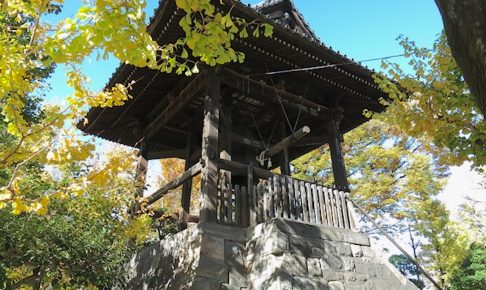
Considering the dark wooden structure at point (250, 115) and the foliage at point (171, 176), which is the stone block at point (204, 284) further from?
the foliage at point (171, 176)

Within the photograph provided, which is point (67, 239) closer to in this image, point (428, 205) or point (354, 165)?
point (354, 165)

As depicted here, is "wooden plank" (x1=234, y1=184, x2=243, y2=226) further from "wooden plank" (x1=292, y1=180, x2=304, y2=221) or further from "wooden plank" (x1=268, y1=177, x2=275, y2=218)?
"wooden plank" (x1=292, y1=180, x2=304, y2=221)

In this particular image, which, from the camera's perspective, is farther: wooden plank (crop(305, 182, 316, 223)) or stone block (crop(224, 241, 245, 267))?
wooden plank (crop(305, 182, 316, 223))

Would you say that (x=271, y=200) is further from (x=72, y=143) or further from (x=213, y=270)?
(x=72, y=143)

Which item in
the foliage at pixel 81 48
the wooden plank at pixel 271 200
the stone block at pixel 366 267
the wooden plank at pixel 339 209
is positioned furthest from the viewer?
the wooden plank at pixel 339 209

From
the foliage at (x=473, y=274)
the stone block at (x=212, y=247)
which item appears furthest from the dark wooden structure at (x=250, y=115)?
the foliage at (x=473, y=274)

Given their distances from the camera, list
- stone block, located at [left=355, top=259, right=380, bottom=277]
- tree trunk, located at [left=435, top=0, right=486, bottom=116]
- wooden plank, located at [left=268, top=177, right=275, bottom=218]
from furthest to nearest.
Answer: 1. wooden plank, located at [left=268, top=177, right=275, bottom=218]
2. stone block, located at [left=355, top=259, right=380, bottom=277]
3. tree trunk, located at [left=435, top=0, right=486, bottom=116]

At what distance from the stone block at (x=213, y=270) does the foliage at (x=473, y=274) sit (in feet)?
50.3

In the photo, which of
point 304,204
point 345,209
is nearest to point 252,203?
point 304,204

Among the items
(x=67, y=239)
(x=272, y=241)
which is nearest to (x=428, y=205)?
(x=272, y=241)

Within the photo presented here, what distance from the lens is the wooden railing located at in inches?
241

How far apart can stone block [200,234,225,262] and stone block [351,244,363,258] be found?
222 cm

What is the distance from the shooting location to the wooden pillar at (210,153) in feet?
19.1

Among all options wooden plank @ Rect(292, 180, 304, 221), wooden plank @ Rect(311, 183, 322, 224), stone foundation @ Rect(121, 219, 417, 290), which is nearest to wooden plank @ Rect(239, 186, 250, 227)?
stone foundation @ Rect(121, 219, 417, 290)
